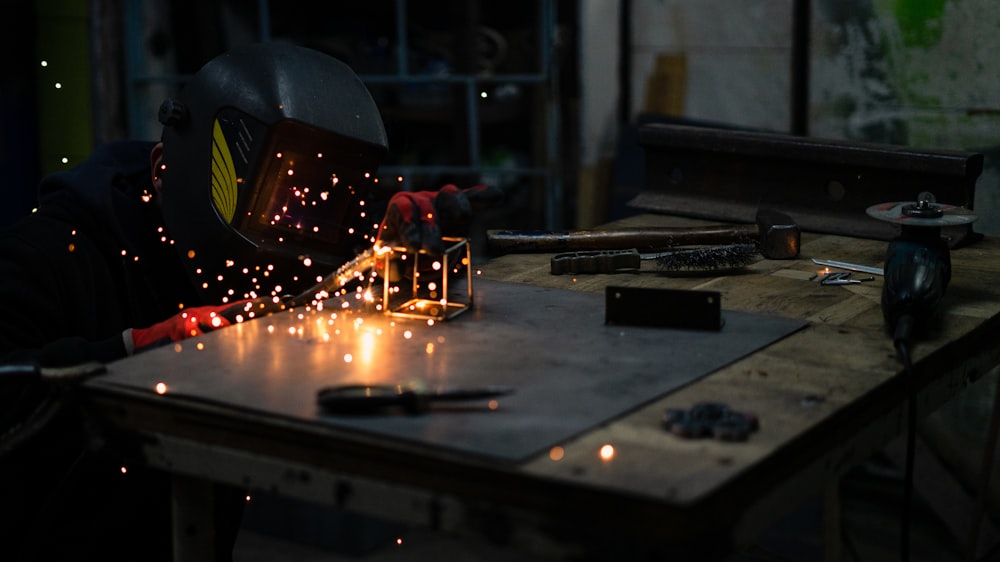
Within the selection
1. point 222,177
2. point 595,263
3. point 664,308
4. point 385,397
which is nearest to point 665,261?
point 595,263

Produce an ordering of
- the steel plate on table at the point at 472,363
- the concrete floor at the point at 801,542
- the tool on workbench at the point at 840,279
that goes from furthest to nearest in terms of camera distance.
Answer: the concrete floor at the point at 801,542, the tool on workbench at the point at 840,279, the steel plate on table at the point at 472,363

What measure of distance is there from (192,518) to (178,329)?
43cm

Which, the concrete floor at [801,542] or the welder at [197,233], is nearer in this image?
the welder at [197,233]

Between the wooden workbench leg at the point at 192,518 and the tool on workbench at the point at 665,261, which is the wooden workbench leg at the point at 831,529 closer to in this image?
the tool on workbench at the point at 665,261

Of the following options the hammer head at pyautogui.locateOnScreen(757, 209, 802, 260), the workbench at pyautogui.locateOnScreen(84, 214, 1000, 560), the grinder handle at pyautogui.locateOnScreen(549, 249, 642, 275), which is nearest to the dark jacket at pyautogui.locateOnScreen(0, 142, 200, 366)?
the workbench at pyautogui.locateOnScreen(84, 214, 1000, 560)

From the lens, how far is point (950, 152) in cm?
294

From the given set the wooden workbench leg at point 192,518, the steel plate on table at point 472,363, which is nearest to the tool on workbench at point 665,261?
the steel plate on table at point 472,363

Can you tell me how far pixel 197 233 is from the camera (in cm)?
247

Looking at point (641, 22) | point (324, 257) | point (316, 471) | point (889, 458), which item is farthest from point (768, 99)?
point (316, 471)

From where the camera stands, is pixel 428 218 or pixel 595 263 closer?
pixel 428 218

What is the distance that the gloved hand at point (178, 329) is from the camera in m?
2.25

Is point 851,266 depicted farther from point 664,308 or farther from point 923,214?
point 664,308

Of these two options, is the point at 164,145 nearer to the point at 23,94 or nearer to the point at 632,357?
the point at 632,357

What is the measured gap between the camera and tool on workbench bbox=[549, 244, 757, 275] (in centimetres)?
268
